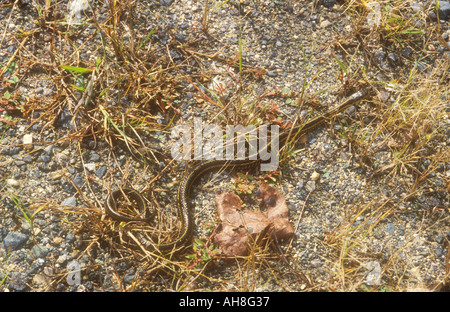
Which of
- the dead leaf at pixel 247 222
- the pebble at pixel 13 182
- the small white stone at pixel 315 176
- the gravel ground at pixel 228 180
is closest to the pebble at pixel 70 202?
the gravel ground at pixel 228 180

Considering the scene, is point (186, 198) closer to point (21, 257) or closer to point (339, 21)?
point (21, 257)

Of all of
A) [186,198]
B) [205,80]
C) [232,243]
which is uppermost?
[205,80]

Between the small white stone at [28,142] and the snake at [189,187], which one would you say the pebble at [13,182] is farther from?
the snake at [189,187]

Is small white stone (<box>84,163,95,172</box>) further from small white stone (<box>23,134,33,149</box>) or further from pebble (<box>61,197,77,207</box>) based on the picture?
small white stone (<box>23,134,33,149</box>)

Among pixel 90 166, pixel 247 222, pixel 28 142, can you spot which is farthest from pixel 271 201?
pixel 28 142

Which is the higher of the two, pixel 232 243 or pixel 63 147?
pixel 63 147

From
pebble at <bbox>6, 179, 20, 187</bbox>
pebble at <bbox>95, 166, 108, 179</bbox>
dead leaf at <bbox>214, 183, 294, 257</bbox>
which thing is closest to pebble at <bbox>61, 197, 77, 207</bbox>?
pebble at <bbox>95, 166, 108, 179</bbox>

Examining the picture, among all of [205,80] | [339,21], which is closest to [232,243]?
[205,80]

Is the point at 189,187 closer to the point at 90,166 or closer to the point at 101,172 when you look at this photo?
the point at 101,172
